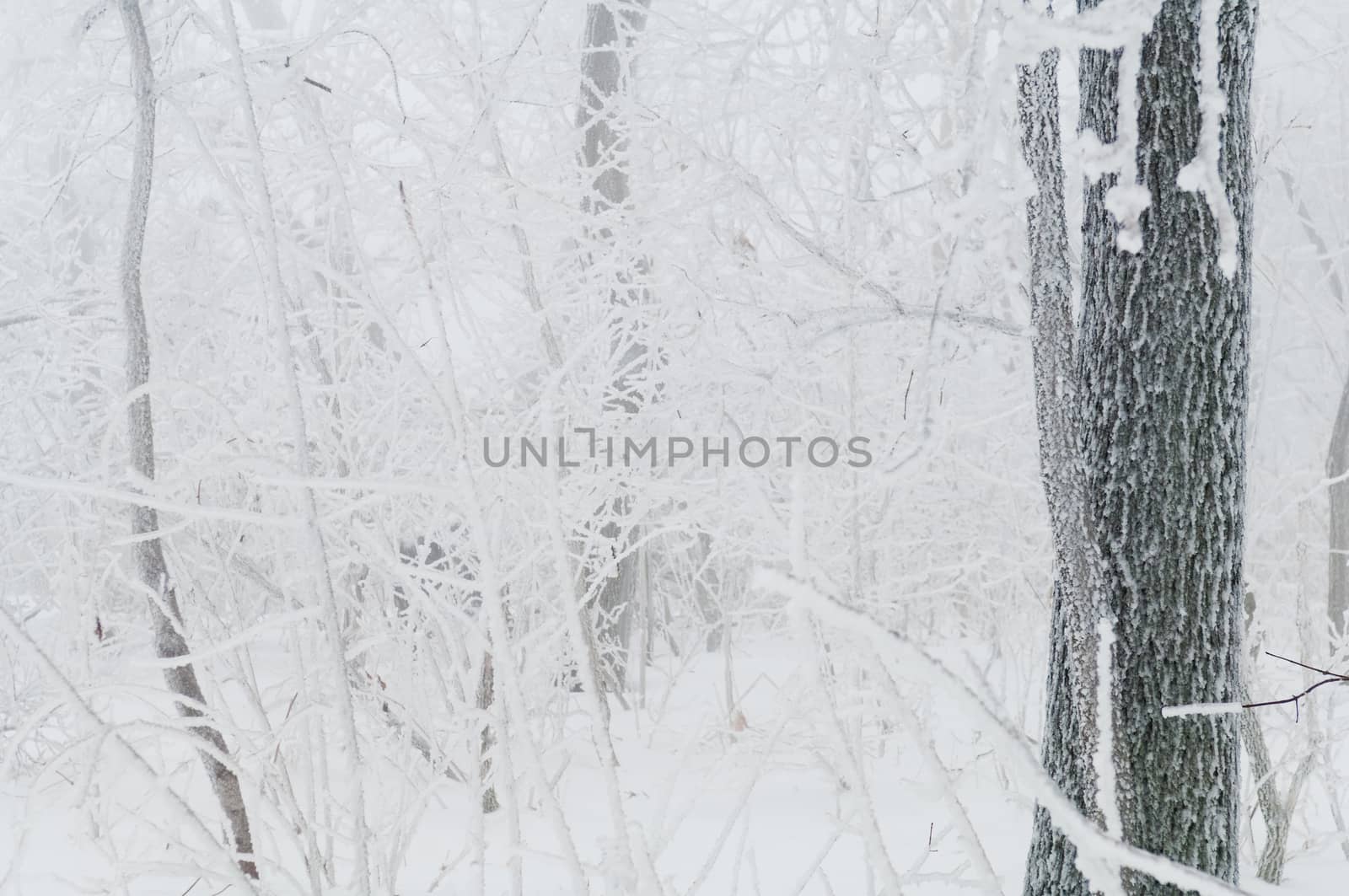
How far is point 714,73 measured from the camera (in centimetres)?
514

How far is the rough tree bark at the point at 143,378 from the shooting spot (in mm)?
2299

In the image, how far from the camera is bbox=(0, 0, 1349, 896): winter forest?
145 centimetres

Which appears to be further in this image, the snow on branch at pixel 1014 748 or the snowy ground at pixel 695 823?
the snowy ground at pixel 695 823

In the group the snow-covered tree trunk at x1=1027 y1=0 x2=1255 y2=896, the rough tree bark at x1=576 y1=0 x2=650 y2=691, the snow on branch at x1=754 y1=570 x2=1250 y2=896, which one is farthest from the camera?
the rough tree bark at x1=576 y1=0 x2=650 y2=691

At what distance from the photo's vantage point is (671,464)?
4543 millimetres

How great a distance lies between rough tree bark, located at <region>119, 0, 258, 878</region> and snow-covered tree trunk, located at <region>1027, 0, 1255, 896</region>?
6.00ft

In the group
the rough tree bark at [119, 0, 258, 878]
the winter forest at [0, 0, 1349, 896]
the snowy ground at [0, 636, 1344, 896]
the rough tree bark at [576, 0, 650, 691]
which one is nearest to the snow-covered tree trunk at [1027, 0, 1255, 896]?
the winter forest at [0, 0, 1349, 896]

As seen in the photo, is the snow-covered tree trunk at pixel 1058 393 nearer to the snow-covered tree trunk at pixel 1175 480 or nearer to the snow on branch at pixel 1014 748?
the snow-covered tree trunk at pixel 1175 480

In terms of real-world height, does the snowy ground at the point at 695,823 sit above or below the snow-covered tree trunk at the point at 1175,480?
below

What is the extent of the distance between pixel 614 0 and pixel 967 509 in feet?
9.63
